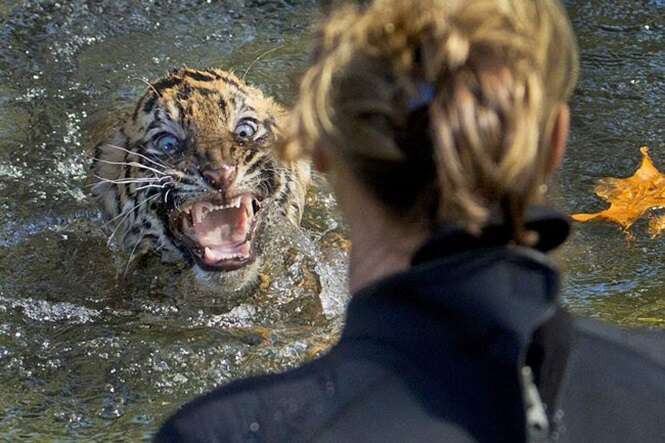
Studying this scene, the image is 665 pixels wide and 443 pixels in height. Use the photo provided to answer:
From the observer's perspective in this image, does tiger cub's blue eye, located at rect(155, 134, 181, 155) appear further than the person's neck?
Yes

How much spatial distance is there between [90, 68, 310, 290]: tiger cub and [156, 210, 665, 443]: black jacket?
2581mm

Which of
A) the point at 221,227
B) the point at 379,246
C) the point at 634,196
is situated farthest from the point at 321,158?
the point at 634,196

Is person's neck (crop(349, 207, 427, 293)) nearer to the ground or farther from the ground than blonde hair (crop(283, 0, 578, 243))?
nearer to the ground

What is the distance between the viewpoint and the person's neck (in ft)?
4.52

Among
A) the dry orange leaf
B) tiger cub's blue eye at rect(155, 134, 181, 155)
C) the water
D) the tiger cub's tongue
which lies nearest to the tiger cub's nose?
the tiger cub's tongue

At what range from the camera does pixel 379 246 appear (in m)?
1.41

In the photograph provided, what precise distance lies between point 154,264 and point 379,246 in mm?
3103

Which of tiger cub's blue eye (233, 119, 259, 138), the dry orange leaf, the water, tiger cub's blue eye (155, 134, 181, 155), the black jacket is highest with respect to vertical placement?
the black jacket

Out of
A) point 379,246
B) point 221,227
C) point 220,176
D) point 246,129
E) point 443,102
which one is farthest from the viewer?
point 246,129

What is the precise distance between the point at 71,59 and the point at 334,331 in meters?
3.19

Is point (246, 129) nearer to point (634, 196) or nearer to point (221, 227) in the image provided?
point (221, 227)

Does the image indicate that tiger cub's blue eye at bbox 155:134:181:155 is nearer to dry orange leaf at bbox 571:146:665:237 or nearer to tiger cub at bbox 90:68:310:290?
tiger cub at bbox 90:68:310:290

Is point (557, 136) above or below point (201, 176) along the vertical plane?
above

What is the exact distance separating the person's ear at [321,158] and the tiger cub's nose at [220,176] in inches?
92.6
